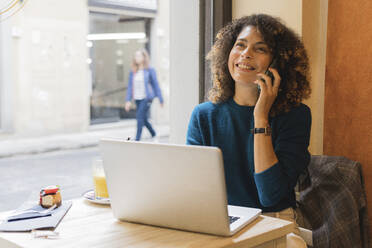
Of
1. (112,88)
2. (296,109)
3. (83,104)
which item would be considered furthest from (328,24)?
(112,88)

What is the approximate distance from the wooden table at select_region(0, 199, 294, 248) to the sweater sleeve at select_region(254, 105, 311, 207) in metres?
0.24

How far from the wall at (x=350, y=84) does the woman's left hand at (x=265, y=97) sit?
671 millimetres

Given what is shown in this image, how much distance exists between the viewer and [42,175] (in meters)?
4.80

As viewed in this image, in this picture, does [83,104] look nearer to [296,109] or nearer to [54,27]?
[54,27]

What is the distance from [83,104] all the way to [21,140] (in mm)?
1599

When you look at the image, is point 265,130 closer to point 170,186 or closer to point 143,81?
point 170,186

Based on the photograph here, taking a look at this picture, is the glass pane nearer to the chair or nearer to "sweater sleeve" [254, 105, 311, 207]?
the chair

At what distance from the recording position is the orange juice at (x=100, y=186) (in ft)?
5.01

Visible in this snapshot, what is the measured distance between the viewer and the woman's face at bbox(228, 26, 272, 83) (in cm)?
176

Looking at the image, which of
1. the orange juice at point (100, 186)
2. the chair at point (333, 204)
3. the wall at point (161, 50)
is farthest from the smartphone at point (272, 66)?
the wall at point (161, 50)

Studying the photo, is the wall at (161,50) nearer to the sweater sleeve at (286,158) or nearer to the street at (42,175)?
the street at (42,175)

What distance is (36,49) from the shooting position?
731 centimetres

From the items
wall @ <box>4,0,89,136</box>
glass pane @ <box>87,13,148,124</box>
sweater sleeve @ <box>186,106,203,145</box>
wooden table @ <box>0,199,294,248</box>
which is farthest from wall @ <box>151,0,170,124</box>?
wooden table @ <box>0,199,294,248</box>

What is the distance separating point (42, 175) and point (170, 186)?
155 inches
